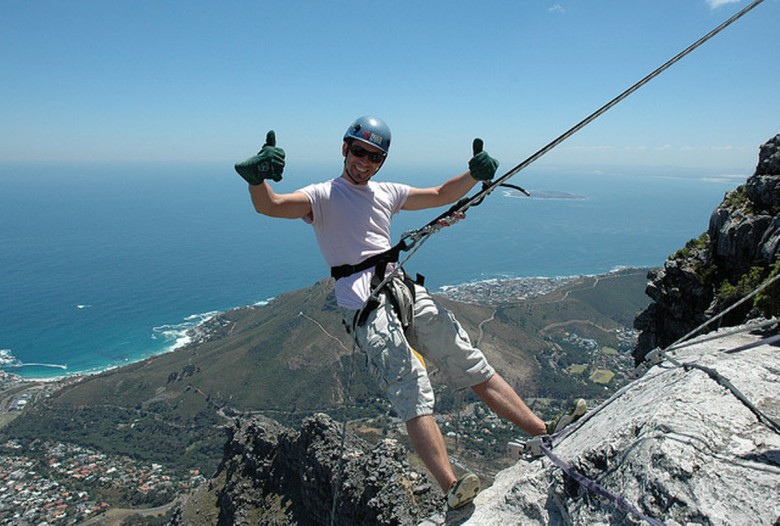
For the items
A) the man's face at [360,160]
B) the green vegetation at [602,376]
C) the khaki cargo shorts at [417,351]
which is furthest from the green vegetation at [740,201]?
the green vegetation at [602,376]

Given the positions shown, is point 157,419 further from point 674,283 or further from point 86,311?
point 674,283

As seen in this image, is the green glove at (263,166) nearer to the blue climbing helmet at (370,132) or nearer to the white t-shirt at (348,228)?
the white t-shirt at (348,228)

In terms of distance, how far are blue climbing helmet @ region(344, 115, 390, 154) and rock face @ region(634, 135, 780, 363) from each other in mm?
15378

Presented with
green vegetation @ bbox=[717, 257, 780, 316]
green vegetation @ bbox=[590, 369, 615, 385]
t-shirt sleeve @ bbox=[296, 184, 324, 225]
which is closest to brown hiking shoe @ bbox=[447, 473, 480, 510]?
t-shirt sleeve @ bbox=[296, 184, 324, 225]

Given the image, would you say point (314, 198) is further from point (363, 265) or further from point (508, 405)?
point (508, 405)

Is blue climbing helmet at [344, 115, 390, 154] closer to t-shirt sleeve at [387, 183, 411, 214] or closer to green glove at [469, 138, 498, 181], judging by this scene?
t-shirt sleeve at [387, 183, 411, 214]

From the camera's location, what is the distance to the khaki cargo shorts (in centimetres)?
429

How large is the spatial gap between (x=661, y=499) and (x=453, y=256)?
198 metres

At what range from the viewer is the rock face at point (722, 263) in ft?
56.5

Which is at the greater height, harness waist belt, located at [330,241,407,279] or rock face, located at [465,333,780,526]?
harness waist belt, located at [330,241,407,279]

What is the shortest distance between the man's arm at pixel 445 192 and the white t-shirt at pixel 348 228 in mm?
686

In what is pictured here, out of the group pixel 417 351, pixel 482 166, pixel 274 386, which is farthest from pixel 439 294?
pixel 417 351

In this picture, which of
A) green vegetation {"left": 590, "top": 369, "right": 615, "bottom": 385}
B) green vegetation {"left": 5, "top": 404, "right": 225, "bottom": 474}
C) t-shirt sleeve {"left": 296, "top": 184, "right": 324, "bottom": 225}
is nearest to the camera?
t-shirt sleeve {"left": 296, "top": 184, "right": 324, "bottom": 225}

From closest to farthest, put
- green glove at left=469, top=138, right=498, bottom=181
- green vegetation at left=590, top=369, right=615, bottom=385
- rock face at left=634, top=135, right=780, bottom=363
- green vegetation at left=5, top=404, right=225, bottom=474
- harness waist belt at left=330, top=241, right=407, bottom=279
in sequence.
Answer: harness waist belt at left=330, top=241, right=407, bottom=279
green glove at left=469, top=138, right=498, bottom=181
rock face at left=634, top=135, right=780, bottom=363
green vegetation at left=5, top=404, right=225, bottom=474
green vegetation at left=590, top=369, right=615, bottom=385
